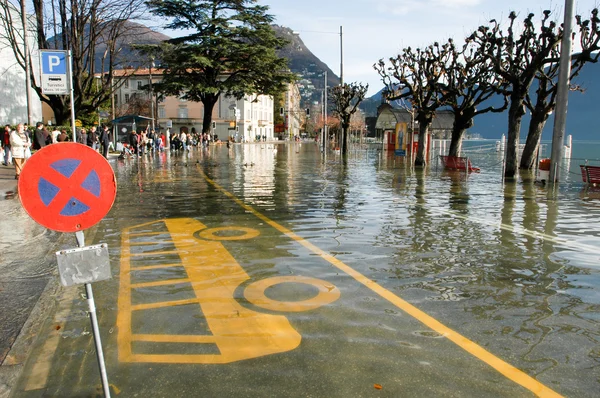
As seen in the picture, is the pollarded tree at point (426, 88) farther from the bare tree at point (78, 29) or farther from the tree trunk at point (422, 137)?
the bare tree at point (78, 29)

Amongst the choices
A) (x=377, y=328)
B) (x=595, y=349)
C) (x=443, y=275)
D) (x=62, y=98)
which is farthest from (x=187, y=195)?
(x=62, y=98)

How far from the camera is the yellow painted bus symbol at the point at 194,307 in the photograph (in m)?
3.94

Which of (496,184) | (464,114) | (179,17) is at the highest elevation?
(179,17)

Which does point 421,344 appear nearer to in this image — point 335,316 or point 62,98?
point 335,316

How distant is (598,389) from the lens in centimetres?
331

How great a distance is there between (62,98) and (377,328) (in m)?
28.2

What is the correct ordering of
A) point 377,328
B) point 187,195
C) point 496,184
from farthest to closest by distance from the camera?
point 496,184
point 187,195
point 377,328

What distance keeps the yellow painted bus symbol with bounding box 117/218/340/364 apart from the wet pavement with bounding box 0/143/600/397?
0.02 metres

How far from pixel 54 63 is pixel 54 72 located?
0.68 feet

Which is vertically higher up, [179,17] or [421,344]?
[179,17]

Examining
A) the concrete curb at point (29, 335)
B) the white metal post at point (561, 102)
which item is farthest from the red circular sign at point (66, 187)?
the white metal post at point (561, 102)

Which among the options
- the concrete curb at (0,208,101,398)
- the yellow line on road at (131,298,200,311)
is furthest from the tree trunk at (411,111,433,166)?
the concrete curb at (0,208,101,398)

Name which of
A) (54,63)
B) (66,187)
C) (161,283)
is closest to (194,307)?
(161,283)

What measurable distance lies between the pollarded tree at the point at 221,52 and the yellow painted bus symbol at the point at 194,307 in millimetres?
41331
